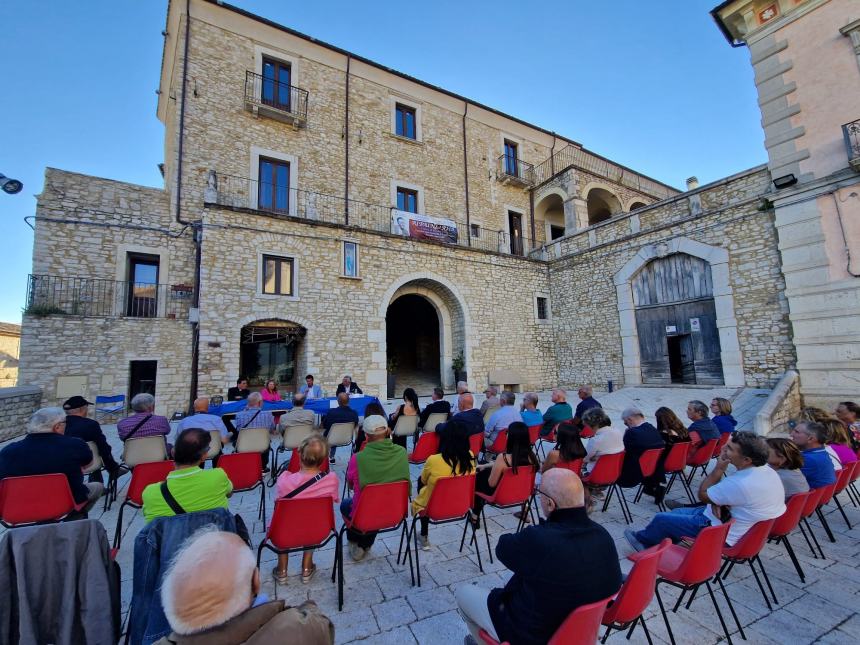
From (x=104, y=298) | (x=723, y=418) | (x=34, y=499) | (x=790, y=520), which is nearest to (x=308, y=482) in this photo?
(x=34, y=499)

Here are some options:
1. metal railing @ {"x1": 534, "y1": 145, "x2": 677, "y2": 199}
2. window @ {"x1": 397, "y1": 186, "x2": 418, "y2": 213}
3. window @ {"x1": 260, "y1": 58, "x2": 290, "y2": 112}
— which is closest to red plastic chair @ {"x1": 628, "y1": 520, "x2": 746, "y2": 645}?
window @ {"x1": 397, "y1": 186, "x2": 418, "y2": 213}

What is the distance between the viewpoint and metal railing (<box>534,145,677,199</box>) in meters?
17.5

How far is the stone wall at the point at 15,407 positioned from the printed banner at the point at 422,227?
31.6ft

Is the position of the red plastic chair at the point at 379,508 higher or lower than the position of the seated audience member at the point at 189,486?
lower

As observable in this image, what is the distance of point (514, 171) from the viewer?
16781mm

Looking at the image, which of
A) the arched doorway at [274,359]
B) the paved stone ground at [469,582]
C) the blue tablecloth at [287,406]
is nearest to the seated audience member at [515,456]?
the paved stone ground at [469,582]

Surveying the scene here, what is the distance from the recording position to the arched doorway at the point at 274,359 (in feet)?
34.4

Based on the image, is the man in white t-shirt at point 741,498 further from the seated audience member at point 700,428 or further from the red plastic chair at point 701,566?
the seated audience member at point 700,428

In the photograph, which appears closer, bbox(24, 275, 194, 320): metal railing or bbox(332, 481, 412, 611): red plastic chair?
bbox(332, 481, 412, 611): red plastic chair

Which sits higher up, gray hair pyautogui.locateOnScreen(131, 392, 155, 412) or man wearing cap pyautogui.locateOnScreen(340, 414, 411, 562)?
gray hair pyautogui.locateOnScreen(131, 392, 155, 412)

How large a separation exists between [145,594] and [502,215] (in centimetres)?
1611

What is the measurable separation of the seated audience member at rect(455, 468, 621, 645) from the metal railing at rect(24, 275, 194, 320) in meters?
10.5

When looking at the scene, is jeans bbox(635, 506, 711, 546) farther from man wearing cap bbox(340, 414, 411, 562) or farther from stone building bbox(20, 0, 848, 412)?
stone building bbox(20, 0, 848, 412)

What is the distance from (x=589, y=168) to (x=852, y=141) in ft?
37.6
